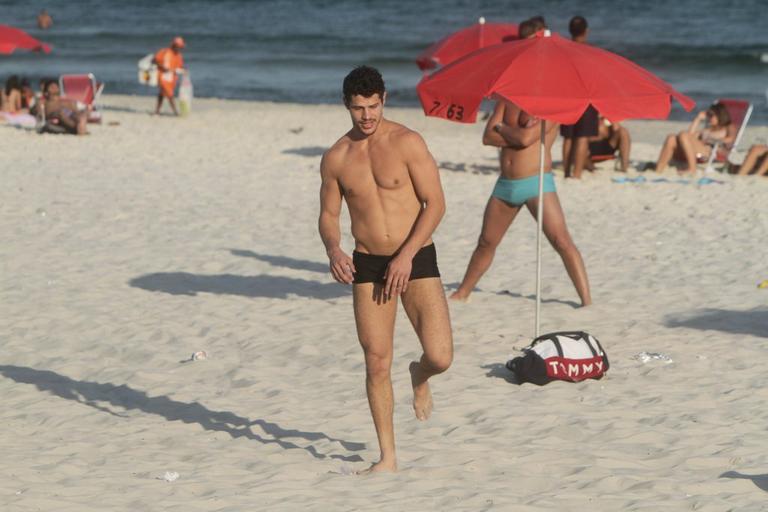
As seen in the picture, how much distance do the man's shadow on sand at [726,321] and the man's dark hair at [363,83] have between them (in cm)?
390

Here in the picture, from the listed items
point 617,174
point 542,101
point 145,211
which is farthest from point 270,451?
point 617,174

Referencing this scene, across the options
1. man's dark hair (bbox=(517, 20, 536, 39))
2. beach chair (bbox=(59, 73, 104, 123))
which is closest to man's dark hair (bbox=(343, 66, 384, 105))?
man's dark hair (bbox=(517, 20, 536, 39))

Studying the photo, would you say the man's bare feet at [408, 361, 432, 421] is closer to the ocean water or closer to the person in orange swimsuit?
the person in orange swimsuit

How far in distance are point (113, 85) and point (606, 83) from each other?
26.5m

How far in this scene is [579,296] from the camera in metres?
8.90

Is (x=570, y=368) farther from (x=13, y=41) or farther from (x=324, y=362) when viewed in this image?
(x=13, y=41)

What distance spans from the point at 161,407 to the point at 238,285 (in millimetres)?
2893

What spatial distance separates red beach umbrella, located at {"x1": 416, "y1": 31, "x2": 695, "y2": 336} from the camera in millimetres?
6668

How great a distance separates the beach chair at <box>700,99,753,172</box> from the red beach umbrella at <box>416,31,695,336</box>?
28.6 ft

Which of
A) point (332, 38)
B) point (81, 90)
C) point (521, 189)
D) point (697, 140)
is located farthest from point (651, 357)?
point (332, 38)

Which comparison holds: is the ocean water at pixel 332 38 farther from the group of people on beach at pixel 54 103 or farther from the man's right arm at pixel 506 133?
the man's right arm at pixel 506 133

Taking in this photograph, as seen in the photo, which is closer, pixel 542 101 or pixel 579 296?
pixel 542 101

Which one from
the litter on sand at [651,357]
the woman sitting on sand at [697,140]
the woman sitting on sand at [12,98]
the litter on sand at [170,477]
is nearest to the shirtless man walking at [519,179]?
the litter on sand at [651,357]

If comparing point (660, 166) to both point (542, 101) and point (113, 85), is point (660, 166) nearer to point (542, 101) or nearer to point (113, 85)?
point (542, 101)
